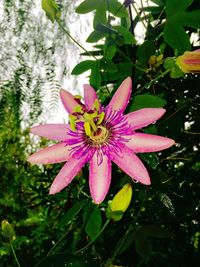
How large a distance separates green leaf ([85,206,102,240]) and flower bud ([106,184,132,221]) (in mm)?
66

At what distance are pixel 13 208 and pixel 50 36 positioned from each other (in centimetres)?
146

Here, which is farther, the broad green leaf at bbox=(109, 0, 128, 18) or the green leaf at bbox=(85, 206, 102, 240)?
the broad green leaf at bbox=(109, 0, 128, 18)

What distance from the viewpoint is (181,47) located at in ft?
3.14

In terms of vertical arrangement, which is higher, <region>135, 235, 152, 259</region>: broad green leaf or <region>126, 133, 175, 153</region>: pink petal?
<region>126, 133, 175, 153</region>: pink petal

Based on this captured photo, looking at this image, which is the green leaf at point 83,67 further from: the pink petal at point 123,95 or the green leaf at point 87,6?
the pink petal at point 123,95

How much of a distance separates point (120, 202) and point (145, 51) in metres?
0.38

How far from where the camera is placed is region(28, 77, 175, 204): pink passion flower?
0.78 meters

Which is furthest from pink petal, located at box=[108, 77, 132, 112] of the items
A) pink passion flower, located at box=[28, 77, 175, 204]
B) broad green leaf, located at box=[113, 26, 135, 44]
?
broad green leaf, located at box=[113, 26, 135, 44]

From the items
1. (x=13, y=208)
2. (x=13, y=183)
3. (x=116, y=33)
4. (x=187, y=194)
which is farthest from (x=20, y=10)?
(x=13, y=208)

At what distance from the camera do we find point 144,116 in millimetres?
793

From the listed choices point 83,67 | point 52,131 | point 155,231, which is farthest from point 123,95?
point 155,231

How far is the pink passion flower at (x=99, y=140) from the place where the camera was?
776mm

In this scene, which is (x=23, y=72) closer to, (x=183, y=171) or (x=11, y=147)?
(x=183, y=171)

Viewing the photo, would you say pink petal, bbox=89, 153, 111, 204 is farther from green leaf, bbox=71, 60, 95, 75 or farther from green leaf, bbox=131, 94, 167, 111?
green leaf, bbox=71, 60, 95, 75
